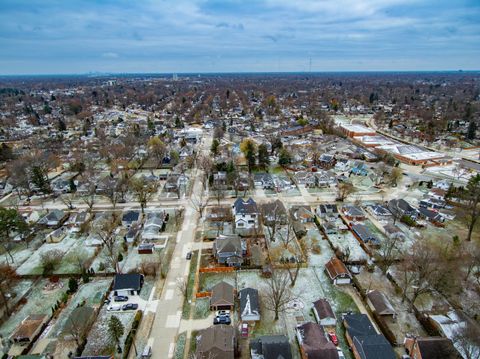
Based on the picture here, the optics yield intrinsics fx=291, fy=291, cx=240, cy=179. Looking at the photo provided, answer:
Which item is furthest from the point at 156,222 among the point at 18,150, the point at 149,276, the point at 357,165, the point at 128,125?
the point at 128,125

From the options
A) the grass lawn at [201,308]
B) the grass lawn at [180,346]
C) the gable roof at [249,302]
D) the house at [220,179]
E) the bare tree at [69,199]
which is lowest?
the grass lawn at [180,346]

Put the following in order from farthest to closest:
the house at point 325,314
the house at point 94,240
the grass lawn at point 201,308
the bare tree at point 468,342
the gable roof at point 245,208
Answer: the gable roof at point 245,208 < the house at point 94,240 < the grass lawn at point 201,308 < the house at point 325,314 < the bare tree at point 468,342

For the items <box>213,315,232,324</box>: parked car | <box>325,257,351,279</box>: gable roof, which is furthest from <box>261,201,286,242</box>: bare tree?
<box>213,315,232,324</box>: parked car

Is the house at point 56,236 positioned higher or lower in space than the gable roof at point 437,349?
lower

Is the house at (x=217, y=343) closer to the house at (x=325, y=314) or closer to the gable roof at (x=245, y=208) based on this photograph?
the house at (x=325, y=314)

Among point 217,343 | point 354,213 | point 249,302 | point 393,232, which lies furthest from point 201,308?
point 354,213

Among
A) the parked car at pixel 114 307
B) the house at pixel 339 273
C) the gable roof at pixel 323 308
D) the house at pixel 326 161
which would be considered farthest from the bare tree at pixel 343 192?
the parked car at pixel 114 307
